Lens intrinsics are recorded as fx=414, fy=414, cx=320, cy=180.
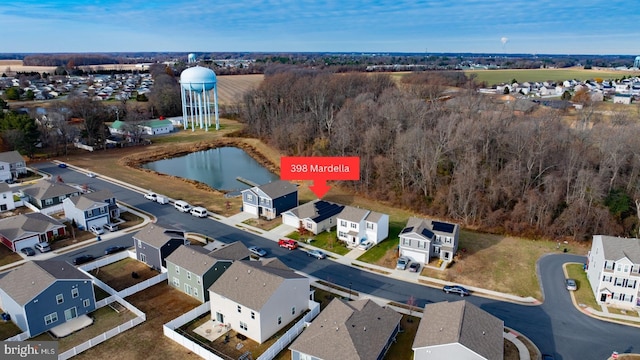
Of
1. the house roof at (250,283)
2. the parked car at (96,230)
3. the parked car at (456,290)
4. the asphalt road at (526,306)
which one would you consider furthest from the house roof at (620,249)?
the parked car at (96,230)

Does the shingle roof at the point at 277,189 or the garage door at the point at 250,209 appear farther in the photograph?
the garage door at the point at 250,209

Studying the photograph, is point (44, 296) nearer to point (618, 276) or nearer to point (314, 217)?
point (314, 217)

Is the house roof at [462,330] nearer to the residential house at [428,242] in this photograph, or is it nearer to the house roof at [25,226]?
the residential house at [428,242]

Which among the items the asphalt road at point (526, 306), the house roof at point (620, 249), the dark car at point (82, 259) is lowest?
the asphalt road at point (526, 306)

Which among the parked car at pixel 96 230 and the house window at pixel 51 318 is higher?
the parked car at pixel 96 230

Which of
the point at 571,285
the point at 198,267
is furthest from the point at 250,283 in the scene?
the point at 571,285

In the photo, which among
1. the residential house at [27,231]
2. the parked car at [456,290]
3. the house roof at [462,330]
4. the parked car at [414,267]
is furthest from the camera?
the residential house at [27,231]
